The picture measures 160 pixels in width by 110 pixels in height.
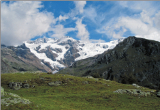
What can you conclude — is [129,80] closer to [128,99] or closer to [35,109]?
[128,99]

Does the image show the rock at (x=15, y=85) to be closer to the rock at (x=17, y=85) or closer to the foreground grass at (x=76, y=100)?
the rock at (x=17, y=85)

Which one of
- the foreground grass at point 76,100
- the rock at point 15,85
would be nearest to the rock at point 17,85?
the rock at point 15,85

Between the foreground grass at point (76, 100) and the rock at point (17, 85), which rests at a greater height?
the rock at point (17, 85)

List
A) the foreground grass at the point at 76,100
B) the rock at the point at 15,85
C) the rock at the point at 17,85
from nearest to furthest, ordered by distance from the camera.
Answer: the foreground grass at the point at 76,100
the rock at the point at 15,85
the rock at the point at 17,85

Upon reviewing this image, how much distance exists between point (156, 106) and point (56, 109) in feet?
85.1

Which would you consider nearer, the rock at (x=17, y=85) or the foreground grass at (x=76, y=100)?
the foreground grass at (x=76, y=100)

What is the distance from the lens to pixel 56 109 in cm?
2777

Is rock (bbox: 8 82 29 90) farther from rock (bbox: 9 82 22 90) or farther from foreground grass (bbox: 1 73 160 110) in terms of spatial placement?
foreground grass (bbox: 1 73 160 110)

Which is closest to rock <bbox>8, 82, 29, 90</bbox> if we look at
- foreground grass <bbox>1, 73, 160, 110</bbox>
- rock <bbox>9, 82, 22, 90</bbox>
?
rock <bbox>9, 82, 22, 90</bbox>

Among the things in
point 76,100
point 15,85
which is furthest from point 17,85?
point 76,100

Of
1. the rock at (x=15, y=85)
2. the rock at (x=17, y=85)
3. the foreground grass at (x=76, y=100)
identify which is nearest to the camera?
the foreground grass at (x=76, y=100)

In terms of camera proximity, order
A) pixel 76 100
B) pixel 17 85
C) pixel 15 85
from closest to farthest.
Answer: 1. pixel 76 100
2. pixel 15 85
3. pixel 17 85

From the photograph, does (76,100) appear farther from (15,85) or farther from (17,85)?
(15,85)

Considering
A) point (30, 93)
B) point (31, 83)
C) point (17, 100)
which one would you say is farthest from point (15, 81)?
point (17, 100)
